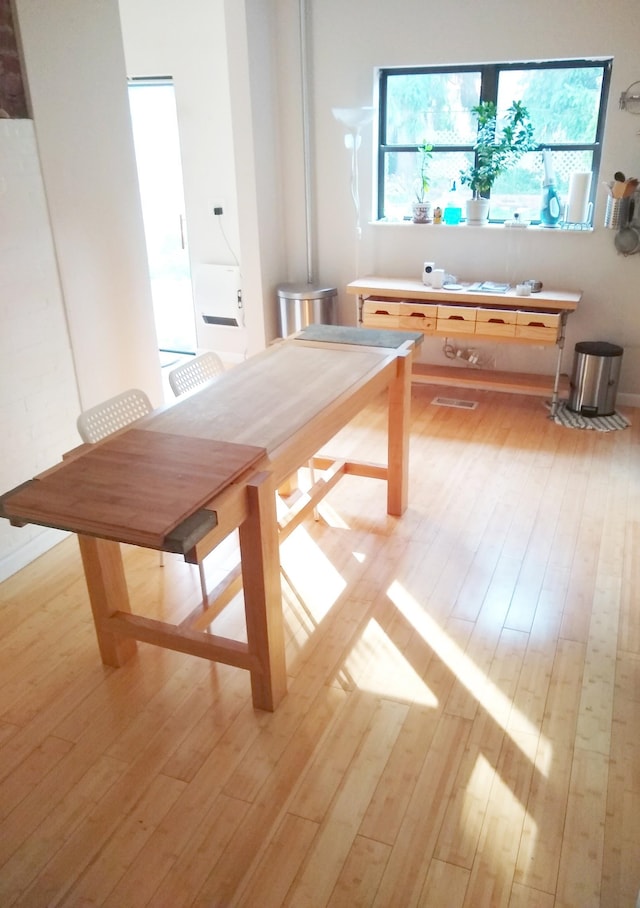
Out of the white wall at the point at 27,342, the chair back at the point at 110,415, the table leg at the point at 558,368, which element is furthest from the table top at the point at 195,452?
the table leg at the point at 558,368

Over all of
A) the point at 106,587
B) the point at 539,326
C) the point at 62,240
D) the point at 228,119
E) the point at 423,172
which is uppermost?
the point at 228,119

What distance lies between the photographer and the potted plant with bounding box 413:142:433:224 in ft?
16.2

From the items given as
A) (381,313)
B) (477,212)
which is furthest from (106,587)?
(477,212)

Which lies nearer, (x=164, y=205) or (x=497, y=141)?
(x=497, y=141)

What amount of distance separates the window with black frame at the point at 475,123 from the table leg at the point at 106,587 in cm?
372

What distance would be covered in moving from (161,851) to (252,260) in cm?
417

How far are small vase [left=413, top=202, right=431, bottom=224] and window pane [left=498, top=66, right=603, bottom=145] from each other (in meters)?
0.77

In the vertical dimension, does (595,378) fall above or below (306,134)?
below

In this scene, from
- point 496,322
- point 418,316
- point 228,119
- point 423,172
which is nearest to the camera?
point 496,322

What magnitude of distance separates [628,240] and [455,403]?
1.50 meters

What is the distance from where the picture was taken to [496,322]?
4.50 meters

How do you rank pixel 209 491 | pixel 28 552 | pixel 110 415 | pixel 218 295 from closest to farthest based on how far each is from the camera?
pixel 209 491, pixel 110 415, pixel 28 552, pixel 218 295

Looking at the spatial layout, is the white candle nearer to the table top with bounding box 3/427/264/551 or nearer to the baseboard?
the table top with bounding box 3/427/264/551

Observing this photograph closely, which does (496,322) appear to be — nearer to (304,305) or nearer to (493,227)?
(493,227)
